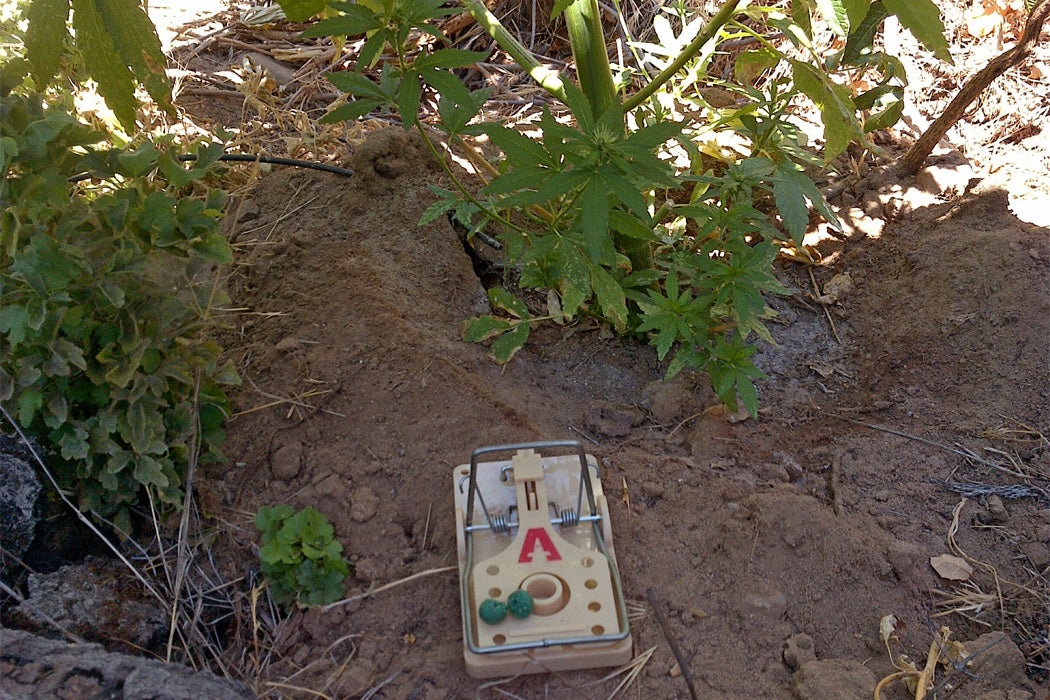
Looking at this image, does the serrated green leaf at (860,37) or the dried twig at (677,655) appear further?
the serrated green leaf at (860,37)

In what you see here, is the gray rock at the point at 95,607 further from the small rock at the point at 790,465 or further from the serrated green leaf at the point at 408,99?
the small rock at the point at 790,465

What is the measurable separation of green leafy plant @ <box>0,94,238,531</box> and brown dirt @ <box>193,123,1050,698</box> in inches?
10.0

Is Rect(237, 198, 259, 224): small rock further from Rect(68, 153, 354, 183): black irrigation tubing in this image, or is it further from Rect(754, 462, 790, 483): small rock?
Rect(754, 462, 790, 483): small rock

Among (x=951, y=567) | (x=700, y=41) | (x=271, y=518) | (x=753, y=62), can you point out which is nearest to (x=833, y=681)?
(x=951, y=567)

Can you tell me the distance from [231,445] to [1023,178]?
2720 millimetres

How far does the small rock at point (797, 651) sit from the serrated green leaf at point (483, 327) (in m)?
1.08

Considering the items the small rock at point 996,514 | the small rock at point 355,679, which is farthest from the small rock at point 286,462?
the small rock at point 996,514

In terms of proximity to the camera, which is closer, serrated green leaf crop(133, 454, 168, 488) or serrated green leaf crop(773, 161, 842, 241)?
serrated green leaf crop(133, 454, 168, 488)

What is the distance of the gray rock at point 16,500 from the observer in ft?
5.76

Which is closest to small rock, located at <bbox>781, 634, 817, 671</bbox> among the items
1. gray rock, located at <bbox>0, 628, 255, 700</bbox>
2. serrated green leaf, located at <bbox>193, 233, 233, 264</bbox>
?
gray rock, located at <bbox>0, 628, 255, 700</bbox>

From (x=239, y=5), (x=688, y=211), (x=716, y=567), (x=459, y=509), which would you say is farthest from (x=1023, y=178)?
(x=239, y=5)

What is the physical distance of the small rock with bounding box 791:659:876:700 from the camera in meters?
1.61

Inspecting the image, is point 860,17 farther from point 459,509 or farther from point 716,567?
point 459,509

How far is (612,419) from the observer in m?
2.35
